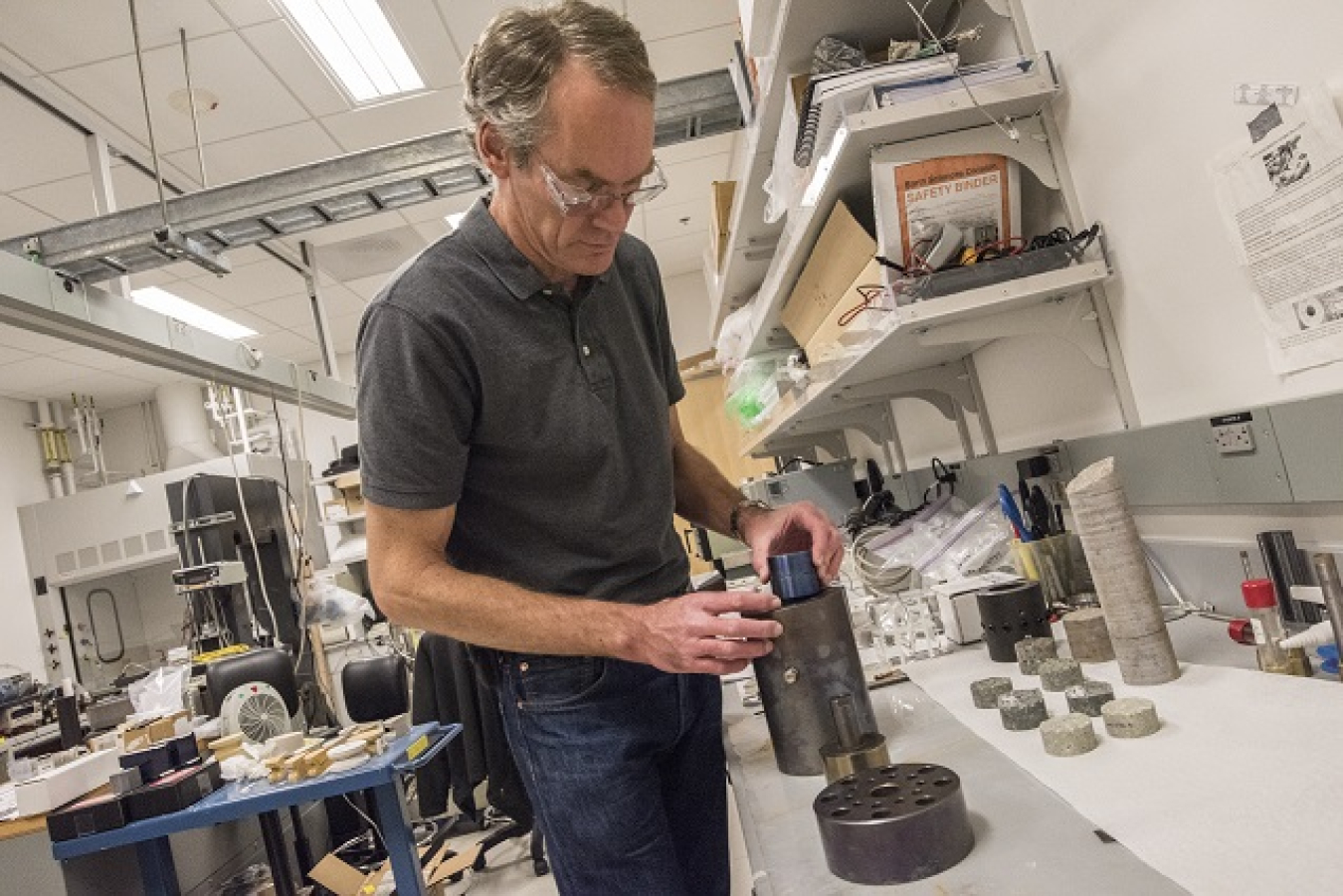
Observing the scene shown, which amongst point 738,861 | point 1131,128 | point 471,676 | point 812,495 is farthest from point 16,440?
point 1131,128

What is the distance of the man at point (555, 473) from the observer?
3.26 feet

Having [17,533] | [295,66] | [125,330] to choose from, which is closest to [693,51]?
[295,66]

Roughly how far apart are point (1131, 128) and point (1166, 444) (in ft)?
1.51

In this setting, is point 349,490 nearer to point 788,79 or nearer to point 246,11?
point 246,11

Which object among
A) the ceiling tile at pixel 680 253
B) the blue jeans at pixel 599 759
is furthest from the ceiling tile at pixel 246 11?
the ceiling tile at pixel 680 253

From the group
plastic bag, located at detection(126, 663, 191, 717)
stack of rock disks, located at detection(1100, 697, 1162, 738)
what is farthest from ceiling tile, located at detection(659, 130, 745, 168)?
stack of rock disks, located at detection(1100, 697, 1162, 738)

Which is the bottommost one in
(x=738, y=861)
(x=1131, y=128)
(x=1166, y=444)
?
(x=738, y=861)

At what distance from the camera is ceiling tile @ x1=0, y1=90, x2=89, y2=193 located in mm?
3520

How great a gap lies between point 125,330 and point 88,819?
173 cm

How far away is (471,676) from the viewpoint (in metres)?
3.27

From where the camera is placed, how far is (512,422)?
3.49ft

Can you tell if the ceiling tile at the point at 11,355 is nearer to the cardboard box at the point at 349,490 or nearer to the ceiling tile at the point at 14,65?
the cardboard box at the point at 349,490

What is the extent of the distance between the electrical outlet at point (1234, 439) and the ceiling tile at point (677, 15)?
119 inches

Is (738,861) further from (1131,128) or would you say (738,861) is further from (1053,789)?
(1131,128)
